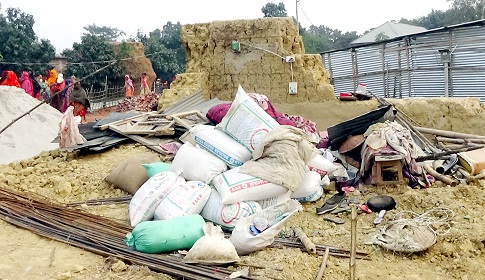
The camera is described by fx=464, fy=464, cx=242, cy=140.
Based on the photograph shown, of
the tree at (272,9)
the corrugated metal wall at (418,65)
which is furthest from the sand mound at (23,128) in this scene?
the tree at (272,9)

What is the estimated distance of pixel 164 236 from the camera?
327cm

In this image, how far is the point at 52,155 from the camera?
626cm

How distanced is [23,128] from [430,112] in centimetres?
725

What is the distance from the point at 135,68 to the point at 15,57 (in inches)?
201

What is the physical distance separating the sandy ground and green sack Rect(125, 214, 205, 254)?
24 cm

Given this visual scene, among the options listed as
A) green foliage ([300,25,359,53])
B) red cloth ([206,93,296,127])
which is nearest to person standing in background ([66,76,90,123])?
red cloth ([206,93,296,127])

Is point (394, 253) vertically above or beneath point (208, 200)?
beneath

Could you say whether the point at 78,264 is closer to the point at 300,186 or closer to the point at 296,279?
the point at 296,279

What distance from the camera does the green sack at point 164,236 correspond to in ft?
10.7

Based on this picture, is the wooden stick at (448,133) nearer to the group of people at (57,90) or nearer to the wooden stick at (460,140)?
the wooden stick at (460,140)

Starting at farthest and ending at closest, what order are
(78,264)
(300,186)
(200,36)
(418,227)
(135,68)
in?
(135,68) < (200,36) < (300,186) < (418,227) < (78,264)

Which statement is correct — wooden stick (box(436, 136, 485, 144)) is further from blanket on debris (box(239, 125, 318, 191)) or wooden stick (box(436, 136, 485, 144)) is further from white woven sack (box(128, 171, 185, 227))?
white woven sack (box(128, 171, 185, 227))

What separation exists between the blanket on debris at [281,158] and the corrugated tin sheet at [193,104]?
334 centimetres

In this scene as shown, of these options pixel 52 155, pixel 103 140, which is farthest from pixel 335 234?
pixel 52 155
